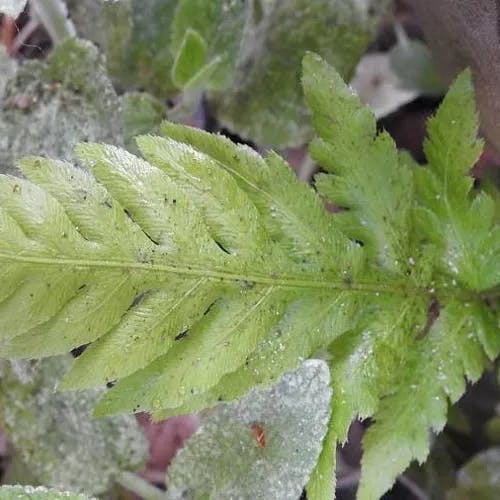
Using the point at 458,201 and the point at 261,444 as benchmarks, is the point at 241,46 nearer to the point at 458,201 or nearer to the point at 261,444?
the point at 458,201

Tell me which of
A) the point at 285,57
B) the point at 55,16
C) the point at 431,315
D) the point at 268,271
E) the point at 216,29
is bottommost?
the point at 431,315

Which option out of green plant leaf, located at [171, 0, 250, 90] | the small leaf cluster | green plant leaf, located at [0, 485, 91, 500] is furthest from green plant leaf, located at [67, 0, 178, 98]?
green plant leaf, located at [0, 485, 91, 500]

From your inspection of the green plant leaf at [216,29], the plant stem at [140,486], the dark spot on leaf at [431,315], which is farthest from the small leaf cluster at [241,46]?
the plant stem at [140,486]

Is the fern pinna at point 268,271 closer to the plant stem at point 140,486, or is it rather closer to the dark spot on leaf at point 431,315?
the dark spot on leaf at point 431,315

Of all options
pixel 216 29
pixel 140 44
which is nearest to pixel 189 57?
pixel 216 29

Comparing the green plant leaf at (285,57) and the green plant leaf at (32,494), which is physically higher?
the green plant leaf at (285,57)
